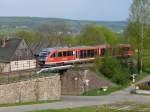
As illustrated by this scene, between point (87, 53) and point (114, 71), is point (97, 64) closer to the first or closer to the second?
point (87, 53)

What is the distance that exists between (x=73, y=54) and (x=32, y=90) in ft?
62.3

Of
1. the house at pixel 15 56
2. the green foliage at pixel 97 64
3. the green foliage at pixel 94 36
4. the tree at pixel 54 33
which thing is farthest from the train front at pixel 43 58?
the tree at pixel 54 33

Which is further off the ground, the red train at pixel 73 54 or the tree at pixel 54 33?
the tree at pixel 54 33

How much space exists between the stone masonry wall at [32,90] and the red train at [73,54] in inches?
399

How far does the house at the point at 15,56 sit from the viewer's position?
61.7 meters

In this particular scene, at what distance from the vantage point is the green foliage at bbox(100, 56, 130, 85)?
63.8 m

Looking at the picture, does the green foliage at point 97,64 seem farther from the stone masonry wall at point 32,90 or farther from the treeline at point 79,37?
the treeline at point 79,37

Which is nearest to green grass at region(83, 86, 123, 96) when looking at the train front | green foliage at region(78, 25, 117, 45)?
the train front

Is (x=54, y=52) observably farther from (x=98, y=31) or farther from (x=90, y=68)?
(x=98, y=31)

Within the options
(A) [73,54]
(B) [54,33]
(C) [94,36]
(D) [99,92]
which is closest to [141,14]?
(A) [73,54]

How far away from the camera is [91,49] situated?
6675 centimetres

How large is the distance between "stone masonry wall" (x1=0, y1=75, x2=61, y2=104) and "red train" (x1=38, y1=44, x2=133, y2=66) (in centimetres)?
1013

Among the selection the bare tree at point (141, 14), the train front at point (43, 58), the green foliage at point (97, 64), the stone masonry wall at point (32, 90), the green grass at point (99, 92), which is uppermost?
the bare tree at point (141, 14)

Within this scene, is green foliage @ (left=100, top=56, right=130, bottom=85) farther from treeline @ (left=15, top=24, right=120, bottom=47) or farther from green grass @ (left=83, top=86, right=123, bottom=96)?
treeline @ (left=15, top=24, right=120, bottom=47)
